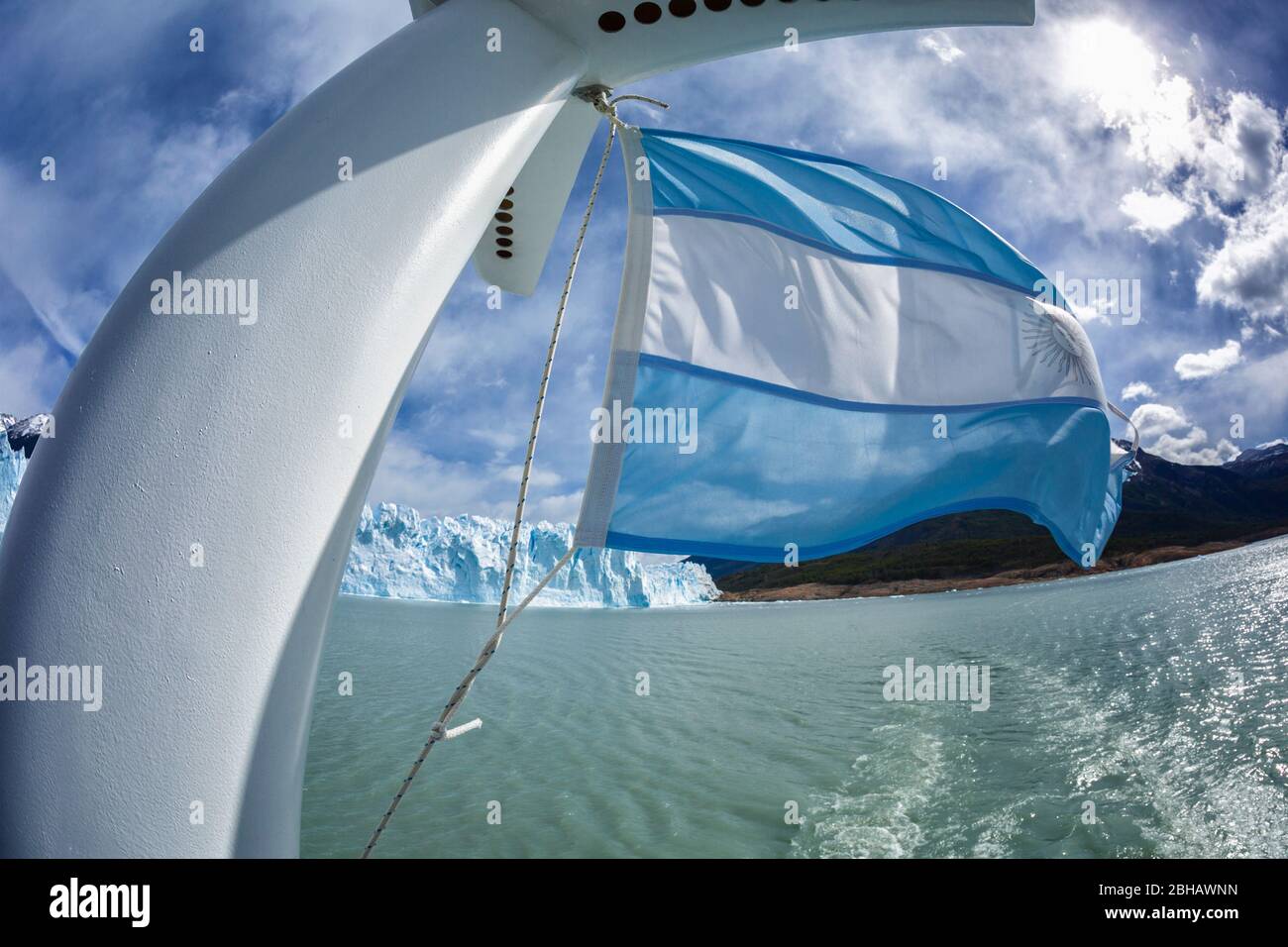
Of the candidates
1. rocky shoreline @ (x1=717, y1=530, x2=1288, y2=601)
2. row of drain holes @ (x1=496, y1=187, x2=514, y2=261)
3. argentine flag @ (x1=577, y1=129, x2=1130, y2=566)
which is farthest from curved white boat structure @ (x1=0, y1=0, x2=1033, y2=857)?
rocky shoreline @ (x1=717, y1=530, x2=1288, y2=601)

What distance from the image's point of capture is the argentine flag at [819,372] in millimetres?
1917

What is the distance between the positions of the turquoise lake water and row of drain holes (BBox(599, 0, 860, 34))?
4.52m

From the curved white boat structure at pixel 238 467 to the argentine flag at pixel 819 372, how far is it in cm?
77

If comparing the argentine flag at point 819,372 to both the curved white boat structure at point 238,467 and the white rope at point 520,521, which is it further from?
the curved white boat structure at point 238,467

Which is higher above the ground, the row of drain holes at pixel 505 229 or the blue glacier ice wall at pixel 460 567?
the blue glacier ice wall at pixel 460 567

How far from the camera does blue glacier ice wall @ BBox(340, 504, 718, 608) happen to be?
232ft

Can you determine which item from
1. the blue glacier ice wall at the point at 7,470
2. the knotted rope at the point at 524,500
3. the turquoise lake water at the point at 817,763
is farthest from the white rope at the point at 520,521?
the blue glacier ice wall at the point at 7,470

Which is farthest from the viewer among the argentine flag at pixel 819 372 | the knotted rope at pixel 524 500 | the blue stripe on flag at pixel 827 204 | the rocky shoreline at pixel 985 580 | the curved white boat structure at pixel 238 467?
the rocky shoreline at pixel 985 580

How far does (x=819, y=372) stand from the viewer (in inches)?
82.1

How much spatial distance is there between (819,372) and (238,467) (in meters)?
1.63

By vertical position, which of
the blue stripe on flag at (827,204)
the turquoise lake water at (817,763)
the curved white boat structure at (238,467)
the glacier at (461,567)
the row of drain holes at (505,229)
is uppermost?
the glacier at (461,567)

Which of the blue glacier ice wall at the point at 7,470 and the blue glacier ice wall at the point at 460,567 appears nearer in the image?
the blue glacier ice wall at the point at 7,470

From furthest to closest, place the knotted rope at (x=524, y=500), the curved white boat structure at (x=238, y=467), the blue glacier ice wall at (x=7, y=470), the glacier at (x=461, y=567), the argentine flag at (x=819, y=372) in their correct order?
the glacier at (x=461, y=567), the blue glacier ice wall at (x=7, y=470), the argentine flag at (x=819, y=372), the knotted rope at (x=524, y=500), the curved white boat structure at (x=238, y=467)

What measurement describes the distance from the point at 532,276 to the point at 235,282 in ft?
4.14
